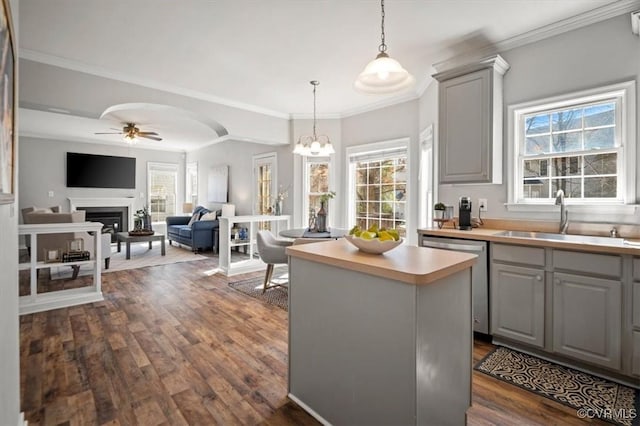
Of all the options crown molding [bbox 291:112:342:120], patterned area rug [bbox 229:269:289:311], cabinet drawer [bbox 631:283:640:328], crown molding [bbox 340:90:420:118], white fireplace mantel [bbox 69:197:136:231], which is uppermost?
crown molding [bbox 291:112:342:120]

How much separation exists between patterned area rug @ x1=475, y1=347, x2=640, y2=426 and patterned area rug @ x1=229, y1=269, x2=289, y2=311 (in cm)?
217

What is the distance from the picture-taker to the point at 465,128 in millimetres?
3102

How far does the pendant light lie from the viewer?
2.01 meters

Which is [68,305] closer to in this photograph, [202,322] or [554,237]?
[202,322]

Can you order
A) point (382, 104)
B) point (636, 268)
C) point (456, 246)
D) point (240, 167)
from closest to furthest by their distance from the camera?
point (636, 268), point (456, 246), point (382, 104), point (240, 167)

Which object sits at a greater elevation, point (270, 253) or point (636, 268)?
point (636, 268)

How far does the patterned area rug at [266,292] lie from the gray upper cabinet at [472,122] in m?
2.33

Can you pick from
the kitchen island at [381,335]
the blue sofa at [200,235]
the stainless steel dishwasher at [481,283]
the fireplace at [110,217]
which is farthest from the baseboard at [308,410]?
the fireplace at [110,217]

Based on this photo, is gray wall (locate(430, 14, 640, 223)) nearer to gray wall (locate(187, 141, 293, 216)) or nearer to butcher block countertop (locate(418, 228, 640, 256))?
butcher block countertop (locate(418, 228, 640, 256))

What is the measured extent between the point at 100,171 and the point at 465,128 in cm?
846

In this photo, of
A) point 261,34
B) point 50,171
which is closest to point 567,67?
point 261,34

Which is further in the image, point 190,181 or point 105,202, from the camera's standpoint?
point 190,181

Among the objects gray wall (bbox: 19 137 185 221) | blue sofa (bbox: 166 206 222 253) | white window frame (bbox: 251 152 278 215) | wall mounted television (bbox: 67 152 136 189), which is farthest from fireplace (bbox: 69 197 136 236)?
Answer: white window frame (bbox: 251 152 278 215)

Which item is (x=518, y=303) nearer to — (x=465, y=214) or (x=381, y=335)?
(x=465, y=214)
